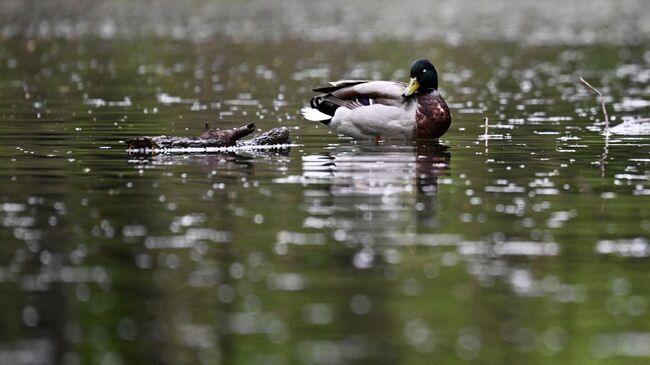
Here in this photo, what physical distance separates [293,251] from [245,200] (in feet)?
9.72

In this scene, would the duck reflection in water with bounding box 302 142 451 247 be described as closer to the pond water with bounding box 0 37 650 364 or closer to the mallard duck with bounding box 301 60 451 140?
the pond water with bounding box 0 37 650 364

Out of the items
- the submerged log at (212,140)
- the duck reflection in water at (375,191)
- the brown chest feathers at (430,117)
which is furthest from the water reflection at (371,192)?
the submerged log at (212,140)

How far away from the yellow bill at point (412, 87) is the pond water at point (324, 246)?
0.96 metres

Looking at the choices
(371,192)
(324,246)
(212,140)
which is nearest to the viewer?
(324,246)

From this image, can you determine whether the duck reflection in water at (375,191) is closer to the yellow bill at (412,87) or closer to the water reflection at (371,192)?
the water reflection at (371,192)

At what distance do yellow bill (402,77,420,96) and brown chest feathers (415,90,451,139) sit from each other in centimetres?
15

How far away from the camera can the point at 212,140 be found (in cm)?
2003

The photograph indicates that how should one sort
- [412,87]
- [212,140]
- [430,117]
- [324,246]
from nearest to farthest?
[324,246] < [212,140] < [430,117] < [412,87]

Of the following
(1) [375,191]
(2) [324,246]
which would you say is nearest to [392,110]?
(1) [375,191]

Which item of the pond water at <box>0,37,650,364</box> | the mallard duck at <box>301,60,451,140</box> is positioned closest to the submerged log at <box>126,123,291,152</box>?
the pond water at <box>0,37,650,364</box>

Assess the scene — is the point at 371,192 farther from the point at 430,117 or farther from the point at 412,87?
the point at 412,87

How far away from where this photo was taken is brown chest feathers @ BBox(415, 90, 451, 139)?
21547mm

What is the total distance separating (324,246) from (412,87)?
Answer: 31.5 feet

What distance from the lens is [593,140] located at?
22094 mm
